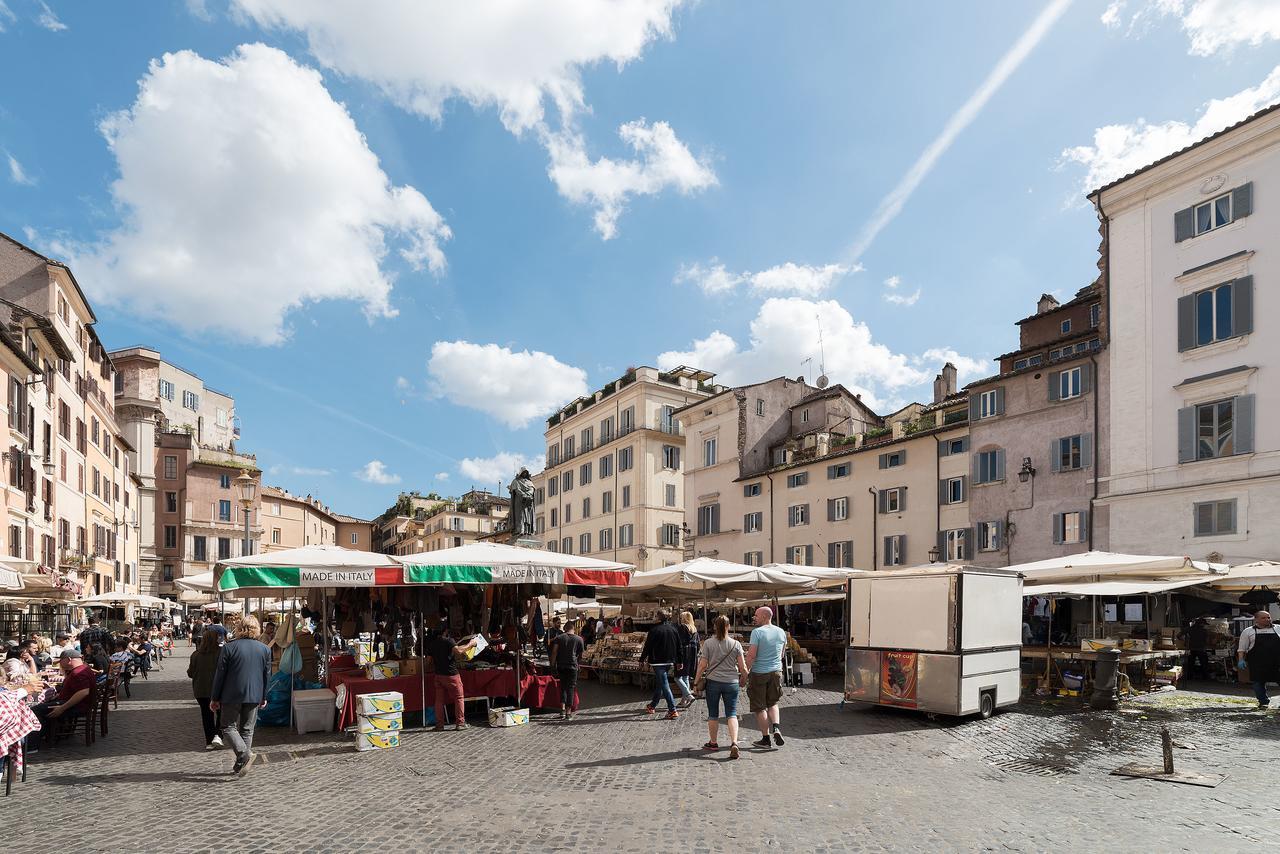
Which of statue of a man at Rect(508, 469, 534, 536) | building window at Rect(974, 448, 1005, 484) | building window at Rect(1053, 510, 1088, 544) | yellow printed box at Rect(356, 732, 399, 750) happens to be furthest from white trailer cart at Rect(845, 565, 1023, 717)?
building window at Rect(974, 448, 1005, 484)

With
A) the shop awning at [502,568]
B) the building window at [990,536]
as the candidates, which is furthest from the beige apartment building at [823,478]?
the shop awning at [502,568]

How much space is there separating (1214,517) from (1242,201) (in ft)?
29.5

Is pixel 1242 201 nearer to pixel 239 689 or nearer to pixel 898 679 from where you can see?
pixel 898 679

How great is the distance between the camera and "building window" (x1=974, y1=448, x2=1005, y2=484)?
103 ft

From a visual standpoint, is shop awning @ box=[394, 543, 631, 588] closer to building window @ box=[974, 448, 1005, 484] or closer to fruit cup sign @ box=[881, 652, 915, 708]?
fruit cup sign @ box=[881, 652, 915, 708]

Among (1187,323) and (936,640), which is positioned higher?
(1187,323)

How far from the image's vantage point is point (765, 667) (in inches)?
424

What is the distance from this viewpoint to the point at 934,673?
1319 centimetres

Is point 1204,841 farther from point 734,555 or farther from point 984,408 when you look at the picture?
point 734,555

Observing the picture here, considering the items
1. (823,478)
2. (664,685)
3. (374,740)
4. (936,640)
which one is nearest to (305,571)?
(374,740)

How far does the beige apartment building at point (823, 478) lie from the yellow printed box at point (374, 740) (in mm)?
26657

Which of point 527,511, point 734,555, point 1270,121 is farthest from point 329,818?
point 734,555

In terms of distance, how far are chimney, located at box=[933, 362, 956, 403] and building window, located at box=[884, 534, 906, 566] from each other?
12.9 m

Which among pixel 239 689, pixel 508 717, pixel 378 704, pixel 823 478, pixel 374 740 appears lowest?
pixel 508 717
